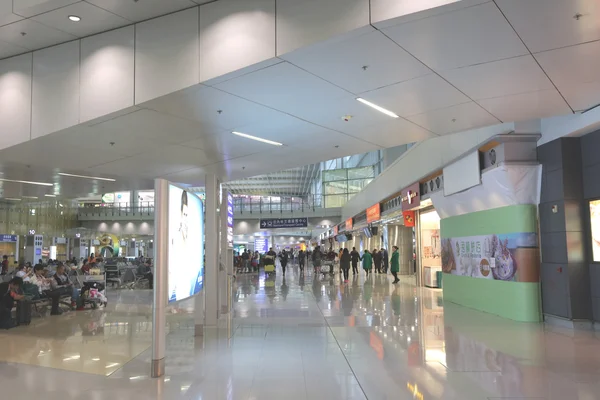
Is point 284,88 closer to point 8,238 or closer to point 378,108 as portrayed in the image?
point 378,108

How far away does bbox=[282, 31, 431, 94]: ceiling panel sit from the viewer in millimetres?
4941

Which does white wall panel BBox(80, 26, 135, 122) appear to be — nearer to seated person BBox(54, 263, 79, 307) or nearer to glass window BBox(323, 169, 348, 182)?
seated person BBox(54, 263, 79, 307)

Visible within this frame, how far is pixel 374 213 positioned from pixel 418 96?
1675 cm

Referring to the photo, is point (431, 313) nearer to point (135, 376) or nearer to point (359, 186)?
point (135, 376)

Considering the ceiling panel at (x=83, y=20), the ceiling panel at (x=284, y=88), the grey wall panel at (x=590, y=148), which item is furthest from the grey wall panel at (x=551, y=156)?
the ceiling panel at (x=83, y=20)

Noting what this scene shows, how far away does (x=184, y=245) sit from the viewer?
6711 mm

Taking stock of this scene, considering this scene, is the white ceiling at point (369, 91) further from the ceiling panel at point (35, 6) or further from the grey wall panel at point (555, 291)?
the grey wall panel at point (555, 291)

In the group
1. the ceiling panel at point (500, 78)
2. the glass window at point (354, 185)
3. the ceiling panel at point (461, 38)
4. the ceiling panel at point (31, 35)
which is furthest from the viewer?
the glass window at point (354, 185)

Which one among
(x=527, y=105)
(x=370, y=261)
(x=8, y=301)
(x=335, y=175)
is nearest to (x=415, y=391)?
(x=527, y=105)

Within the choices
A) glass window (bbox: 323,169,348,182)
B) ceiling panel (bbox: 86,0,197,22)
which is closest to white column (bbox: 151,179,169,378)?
ceiling panel (bbox: 86,0,197,22)

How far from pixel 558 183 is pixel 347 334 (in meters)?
5.07

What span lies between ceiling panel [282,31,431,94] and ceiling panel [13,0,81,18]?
315 centimetres

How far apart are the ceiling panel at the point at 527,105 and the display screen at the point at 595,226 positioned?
2126 mm

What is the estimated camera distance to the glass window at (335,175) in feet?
134
